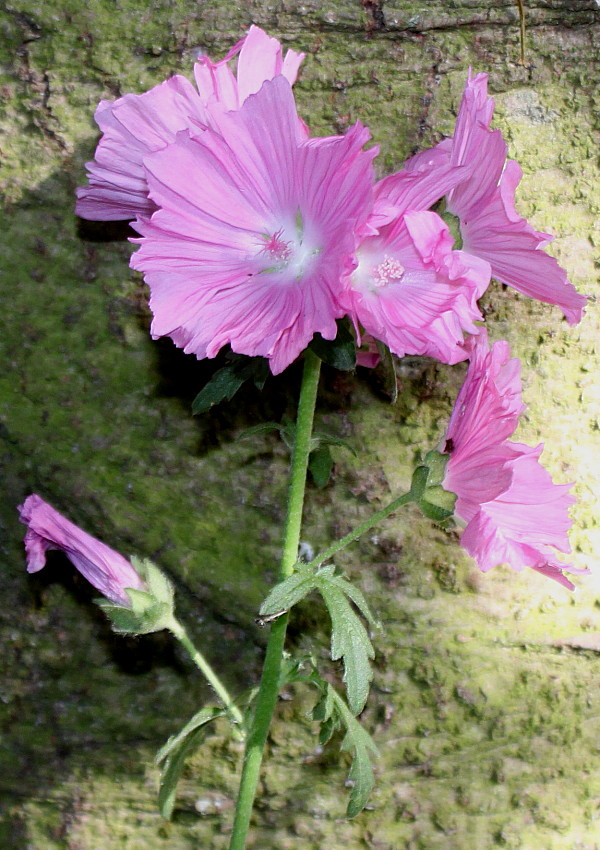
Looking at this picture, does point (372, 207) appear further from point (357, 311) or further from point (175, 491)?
point (175, 491)

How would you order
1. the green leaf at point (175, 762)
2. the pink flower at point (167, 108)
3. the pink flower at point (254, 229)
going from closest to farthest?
1. the pink flower at point (254, 229)
2. the pink flower at point (167, 108)
3. the green leaf at point (175, 762)

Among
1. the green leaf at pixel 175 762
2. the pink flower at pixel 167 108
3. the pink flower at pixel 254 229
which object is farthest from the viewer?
the green leaf at pixel 175 762

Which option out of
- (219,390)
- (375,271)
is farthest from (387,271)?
(219,390)

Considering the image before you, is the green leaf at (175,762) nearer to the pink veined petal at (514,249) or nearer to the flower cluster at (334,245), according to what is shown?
the flower cluster at (334,245)

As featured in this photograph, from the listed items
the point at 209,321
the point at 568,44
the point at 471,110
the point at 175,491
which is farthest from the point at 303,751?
the point at 568,44

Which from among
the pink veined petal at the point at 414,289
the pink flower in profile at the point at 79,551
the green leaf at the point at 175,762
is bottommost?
the green leaf at the point at 175,762

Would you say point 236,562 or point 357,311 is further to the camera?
point 236,562

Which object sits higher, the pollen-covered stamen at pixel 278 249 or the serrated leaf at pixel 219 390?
the pollen-covered stamen at pixel 278 249

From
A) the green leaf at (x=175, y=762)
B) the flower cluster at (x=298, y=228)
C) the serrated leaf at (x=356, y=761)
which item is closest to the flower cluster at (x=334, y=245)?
the flower cluster at (x=298, y=228)
